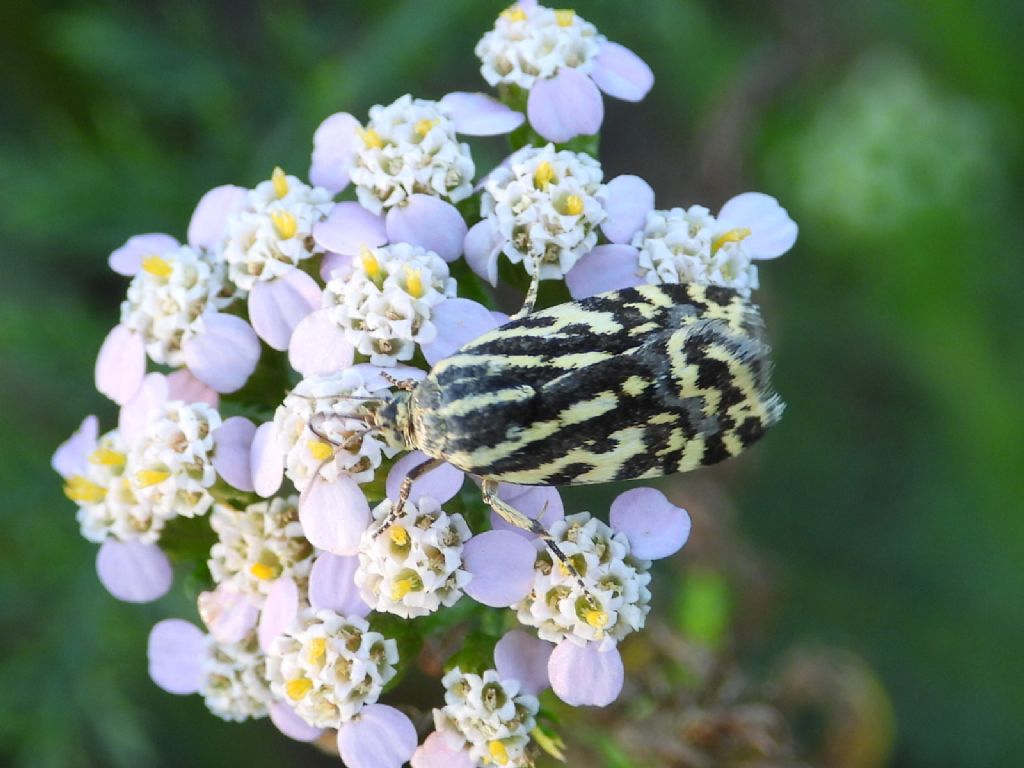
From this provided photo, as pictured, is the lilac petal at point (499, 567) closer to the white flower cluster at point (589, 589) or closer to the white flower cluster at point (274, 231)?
the white flower cluster at point (589, 589)

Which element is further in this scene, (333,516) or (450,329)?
(450,329)

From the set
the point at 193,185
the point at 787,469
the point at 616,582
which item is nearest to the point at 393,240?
the point at 616,582

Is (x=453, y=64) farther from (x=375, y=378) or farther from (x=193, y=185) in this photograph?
(x=375, y=378)

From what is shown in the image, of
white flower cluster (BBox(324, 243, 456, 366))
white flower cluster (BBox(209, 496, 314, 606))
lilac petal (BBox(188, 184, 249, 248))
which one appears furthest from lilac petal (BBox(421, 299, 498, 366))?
lilac petal (BBox(188, 184, 249, 248))

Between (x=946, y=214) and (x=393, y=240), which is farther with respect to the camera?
(x=946, y=214)

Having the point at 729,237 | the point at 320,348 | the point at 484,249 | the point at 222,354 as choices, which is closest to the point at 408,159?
the point at 484,249

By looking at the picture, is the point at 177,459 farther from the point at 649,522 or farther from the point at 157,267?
the point at 649,522

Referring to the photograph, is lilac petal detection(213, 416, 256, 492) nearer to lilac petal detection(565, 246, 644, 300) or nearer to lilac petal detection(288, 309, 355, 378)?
lilac petal detection(288, 309, 355, 378)

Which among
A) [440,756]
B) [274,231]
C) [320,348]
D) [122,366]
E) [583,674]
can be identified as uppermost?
[274,231]

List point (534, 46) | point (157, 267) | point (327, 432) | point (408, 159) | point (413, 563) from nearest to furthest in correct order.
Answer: point (413, 563), point (327, 432), point (408, 159), point (157, 267), point (534, 46)
